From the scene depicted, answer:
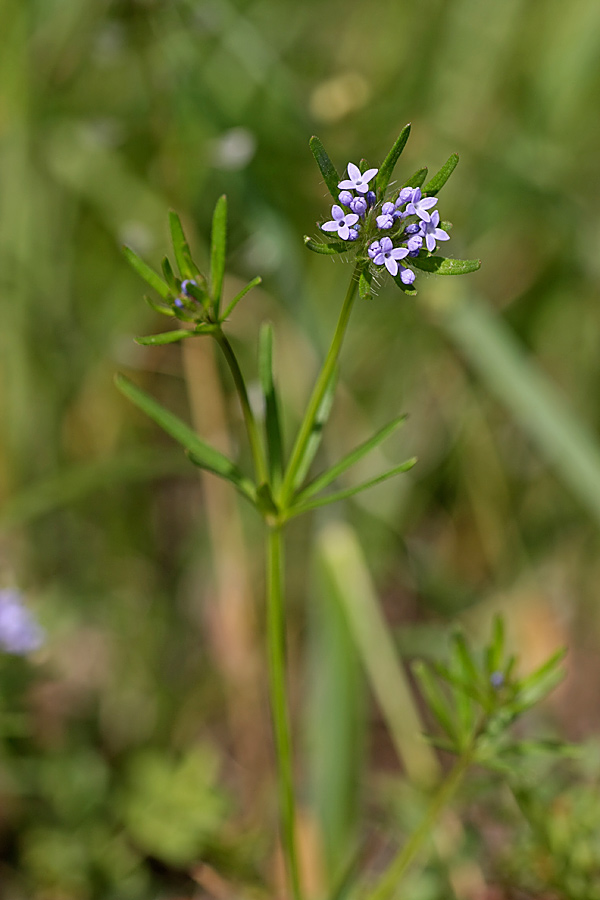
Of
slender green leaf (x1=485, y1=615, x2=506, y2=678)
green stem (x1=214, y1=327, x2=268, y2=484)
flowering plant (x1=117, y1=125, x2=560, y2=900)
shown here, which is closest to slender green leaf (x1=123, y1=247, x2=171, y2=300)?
flowering plant (x1=117, y1=125, x2=560, y2=900)

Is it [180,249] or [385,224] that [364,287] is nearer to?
[385,224]

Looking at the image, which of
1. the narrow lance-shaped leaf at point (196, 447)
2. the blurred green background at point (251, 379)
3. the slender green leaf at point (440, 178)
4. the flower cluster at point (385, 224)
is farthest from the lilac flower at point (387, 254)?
the blurred green background at point (251, 379)

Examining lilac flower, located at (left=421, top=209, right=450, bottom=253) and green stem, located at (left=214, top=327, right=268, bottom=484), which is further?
green stem, located at (left=214, top=327, right=268, bottom=484)

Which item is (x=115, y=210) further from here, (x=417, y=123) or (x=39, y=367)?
(x=417, y=123)

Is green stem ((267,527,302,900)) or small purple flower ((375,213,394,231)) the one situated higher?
small purple flower ((375,213,394,231))

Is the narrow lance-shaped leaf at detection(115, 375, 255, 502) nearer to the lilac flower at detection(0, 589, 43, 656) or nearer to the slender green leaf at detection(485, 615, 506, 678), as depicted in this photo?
the slender green leaf at detection(485, 615, 506, 678)

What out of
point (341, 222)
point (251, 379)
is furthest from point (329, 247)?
point (251, 379)

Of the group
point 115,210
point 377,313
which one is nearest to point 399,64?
point 377,313
